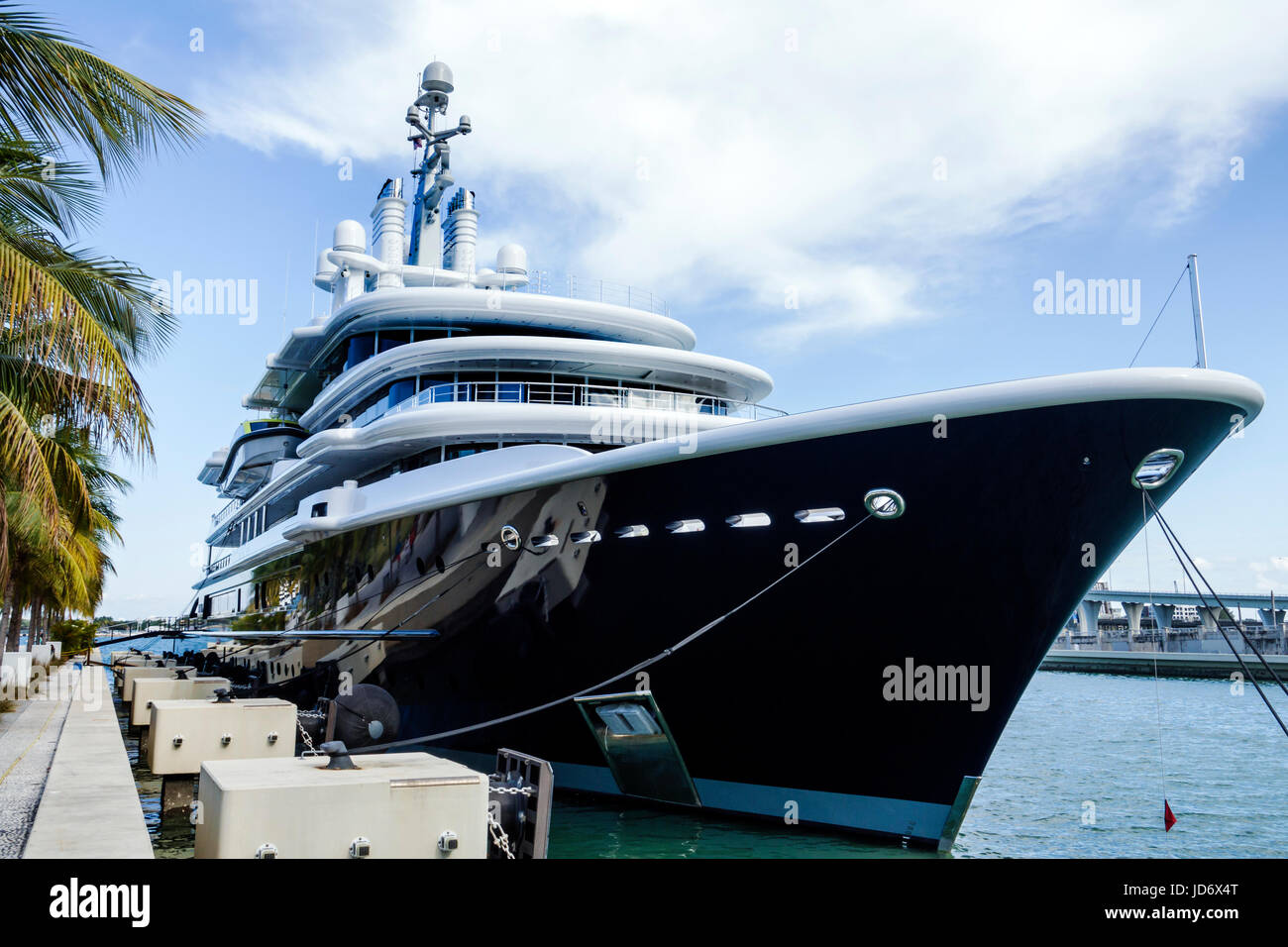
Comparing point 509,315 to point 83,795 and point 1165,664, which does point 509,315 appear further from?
point 1165,664

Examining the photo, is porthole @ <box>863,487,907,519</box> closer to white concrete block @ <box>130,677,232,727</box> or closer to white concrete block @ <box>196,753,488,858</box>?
white concrete block @ <box>196,753,488,858</box>

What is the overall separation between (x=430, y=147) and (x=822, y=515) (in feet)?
50.2

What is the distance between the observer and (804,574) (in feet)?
27.8

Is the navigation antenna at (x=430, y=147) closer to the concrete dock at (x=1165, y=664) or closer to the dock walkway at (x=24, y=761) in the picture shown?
the dock walkway at (x=24, y=761)

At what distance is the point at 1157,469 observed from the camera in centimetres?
762

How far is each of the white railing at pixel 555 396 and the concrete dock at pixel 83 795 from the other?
554cm

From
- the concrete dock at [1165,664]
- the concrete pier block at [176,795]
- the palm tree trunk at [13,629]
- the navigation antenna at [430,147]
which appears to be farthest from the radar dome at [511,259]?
the concrete dock at [1165,664]

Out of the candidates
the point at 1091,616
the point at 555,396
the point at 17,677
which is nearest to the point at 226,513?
the point at 17,677

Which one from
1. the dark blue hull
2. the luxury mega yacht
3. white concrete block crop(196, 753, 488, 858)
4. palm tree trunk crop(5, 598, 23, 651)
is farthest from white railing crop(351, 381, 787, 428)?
palm tree trunk crop(5, 598, 23, 651)

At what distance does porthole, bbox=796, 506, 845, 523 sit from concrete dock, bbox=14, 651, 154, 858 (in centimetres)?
527

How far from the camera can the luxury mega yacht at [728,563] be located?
780 cm

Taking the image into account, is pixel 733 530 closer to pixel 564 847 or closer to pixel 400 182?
pixel 564 847

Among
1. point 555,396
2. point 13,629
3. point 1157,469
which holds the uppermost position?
point 555,396

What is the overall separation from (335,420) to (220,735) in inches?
336
